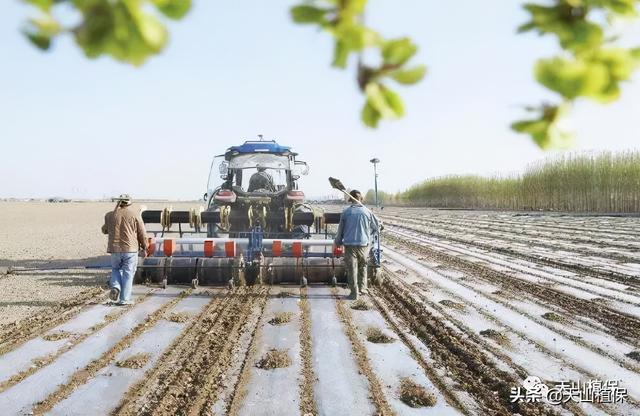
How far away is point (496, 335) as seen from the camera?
5.31 meters

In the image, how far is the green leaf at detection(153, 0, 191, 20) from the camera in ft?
2.33

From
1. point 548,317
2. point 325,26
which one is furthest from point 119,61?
point 548,317

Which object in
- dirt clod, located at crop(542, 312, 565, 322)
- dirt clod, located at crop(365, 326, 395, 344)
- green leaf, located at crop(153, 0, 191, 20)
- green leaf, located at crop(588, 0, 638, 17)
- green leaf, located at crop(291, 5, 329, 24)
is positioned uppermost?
green leaf, located at crop(588, 0, 638, 17)

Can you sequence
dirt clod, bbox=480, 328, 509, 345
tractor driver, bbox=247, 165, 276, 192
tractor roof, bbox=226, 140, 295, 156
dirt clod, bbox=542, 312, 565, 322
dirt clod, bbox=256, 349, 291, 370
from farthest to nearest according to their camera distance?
tractor driver, bbox=247, 165, 276, 192 < tractor roof, bbox=226, 140, 295, 156 < dirt clod, bbox=542, 312, 565, 322 < dirt clod, bbox=480, 328, 509, 345 < dirt clod, bbox=256, 349, 291, 370

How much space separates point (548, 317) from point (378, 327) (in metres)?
2.04

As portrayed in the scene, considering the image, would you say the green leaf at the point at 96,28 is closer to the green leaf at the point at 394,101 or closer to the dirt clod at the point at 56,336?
the green leaf at the point at 394,101

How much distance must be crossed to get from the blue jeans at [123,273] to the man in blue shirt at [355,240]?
2.93 m

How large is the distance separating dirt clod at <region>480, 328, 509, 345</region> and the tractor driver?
5.75 m

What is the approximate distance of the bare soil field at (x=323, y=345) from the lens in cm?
371

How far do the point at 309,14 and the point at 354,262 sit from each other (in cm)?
670

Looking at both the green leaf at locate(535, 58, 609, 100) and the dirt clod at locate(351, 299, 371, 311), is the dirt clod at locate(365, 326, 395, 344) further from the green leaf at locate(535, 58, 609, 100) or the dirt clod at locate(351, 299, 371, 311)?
the green leaf at locate(535, 58, 609, 100)

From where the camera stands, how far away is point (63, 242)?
679 inches

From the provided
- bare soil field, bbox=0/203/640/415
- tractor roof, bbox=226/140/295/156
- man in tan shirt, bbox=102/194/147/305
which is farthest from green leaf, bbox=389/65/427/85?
tractor roof, bbox=226/140/295/156

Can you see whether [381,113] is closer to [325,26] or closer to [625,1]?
[325,26]
